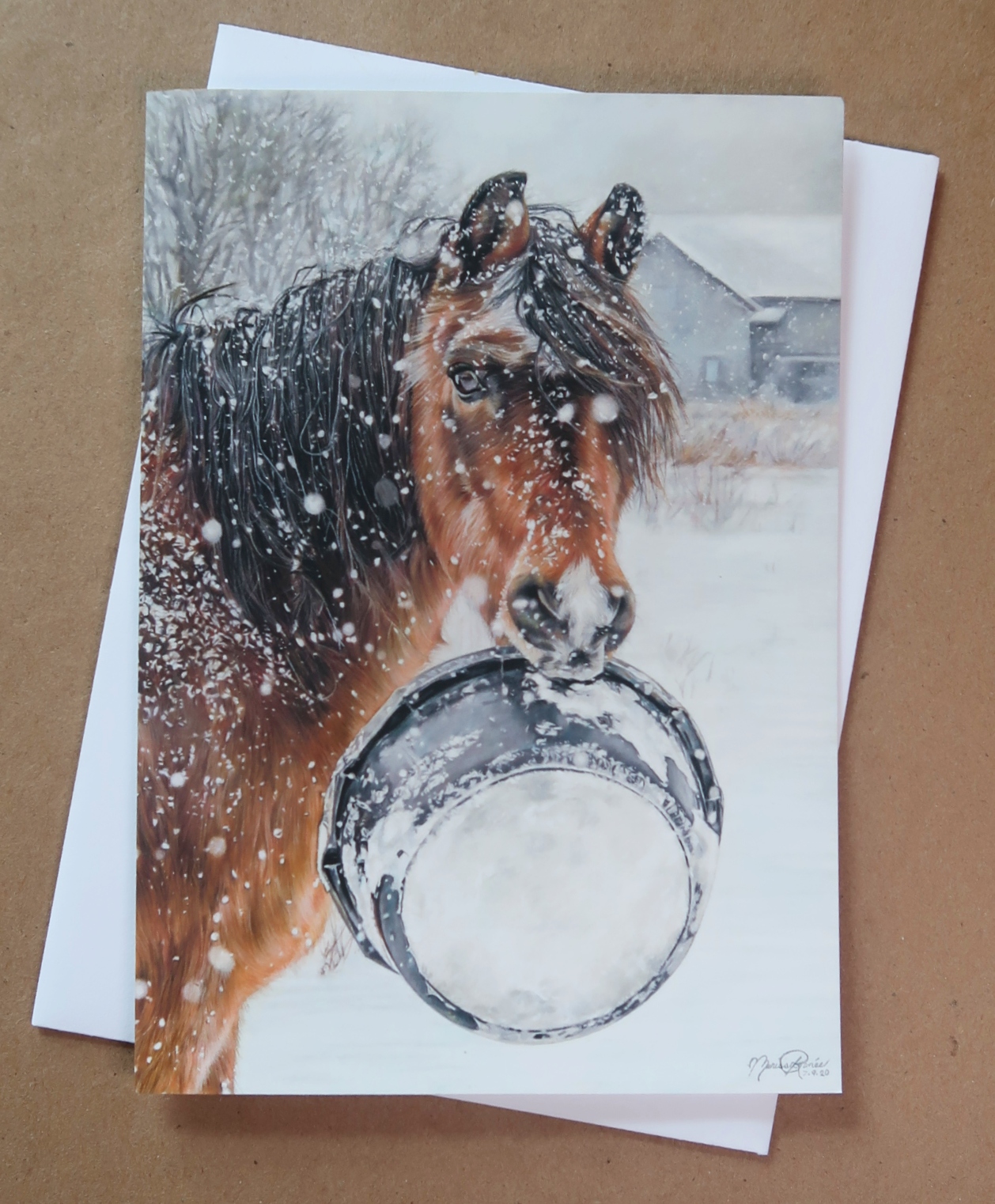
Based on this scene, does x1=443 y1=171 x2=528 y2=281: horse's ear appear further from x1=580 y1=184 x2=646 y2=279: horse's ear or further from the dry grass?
the dry grass

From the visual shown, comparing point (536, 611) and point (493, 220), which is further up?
point (493, 220)

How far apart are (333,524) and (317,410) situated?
0.07 meters

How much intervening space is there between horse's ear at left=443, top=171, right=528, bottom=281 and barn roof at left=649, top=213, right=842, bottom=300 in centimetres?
8

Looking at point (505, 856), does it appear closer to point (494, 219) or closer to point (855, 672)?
point (855, 672)

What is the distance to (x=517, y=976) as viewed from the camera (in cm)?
42

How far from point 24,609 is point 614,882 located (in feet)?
1.35

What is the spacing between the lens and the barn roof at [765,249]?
0.43m

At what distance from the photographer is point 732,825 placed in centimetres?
43

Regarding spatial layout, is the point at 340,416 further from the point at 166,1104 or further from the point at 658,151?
the point at 166,1104

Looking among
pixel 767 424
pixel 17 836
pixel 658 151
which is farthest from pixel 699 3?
pixel 17 836
